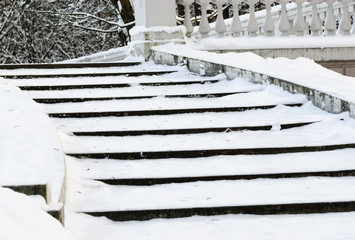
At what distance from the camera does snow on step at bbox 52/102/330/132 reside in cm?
498

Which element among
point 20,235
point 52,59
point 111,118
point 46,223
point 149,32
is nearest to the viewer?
point 20,235

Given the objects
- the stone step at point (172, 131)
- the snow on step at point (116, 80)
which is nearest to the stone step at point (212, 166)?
the stone step at point (172, 131)

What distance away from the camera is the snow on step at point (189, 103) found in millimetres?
5574

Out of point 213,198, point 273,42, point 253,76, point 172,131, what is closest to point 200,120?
point 172,131

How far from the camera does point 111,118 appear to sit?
5320 millimetres

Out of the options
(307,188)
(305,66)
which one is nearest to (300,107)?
(305,66)

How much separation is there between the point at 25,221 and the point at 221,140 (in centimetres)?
239

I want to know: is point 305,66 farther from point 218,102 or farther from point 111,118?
point 111,118

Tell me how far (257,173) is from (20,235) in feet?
6.56

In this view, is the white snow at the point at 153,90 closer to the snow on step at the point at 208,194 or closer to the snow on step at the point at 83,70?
the snow on step at the point at 83,70

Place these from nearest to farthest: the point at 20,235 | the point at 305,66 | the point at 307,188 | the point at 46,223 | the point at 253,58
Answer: the point at 20,235 → the point at 46,223 → the point at 307,188 → the point at 305,66 → the point at 253,58

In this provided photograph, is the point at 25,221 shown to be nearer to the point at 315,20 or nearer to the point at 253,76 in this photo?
the point at 253,76

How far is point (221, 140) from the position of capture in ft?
15.3

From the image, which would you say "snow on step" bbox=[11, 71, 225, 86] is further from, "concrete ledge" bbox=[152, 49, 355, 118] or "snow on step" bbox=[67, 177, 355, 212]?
"snow on step" bbox=[67, 177, 355, 212]
